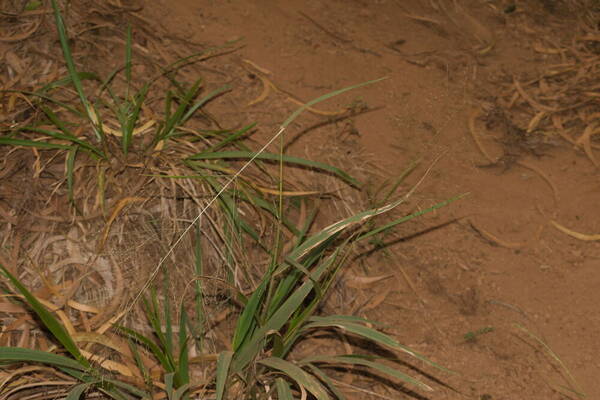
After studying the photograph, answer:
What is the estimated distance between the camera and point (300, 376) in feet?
4.96

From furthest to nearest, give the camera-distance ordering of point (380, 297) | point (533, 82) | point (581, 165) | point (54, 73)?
1. point (533, 82)
2. point (581, 165)
3. point (54, 73)
4. point (380, 297)

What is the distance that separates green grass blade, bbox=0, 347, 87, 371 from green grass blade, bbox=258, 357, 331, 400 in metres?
0.46

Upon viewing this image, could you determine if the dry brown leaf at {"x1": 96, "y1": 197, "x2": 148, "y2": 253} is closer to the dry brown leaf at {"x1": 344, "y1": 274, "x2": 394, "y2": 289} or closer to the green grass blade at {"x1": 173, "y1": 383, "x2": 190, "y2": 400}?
the green grass blade at {"x1": 173, "y1": 383, "x2": 190, "y2": 400}

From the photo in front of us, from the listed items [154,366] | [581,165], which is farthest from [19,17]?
[581,165]

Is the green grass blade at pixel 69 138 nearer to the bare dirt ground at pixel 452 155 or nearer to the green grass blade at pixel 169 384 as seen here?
the bare dirt ground at pixel 452 155

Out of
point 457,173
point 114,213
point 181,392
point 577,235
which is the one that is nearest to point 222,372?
point 181,392

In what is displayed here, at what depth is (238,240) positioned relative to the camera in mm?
1990

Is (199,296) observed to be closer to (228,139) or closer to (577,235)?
(228,139)

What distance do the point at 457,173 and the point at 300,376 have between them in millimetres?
1290

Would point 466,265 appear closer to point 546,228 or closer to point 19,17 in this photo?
point 546,228

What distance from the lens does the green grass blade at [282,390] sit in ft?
5.04

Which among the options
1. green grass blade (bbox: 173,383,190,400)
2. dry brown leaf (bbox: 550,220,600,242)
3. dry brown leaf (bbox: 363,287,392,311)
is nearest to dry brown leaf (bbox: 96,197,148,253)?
green grass blade (bbox: 173,383,190,400)

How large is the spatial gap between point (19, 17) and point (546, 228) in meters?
2.17

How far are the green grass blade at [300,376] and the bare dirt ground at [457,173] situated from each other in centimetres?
43
